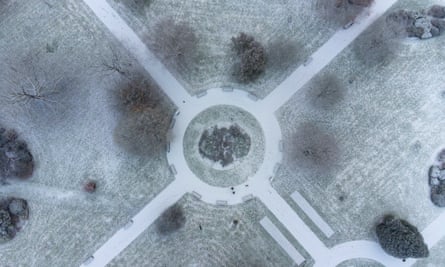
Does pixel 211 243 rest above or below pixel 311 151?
below

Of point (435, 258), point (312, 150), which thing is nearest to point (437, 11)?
point (312, 150)

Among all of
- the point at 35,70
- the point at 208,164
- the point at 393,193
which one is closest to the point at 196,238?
the point at 208,164

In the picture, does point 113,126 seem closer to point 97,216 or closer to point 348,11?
point 97,216

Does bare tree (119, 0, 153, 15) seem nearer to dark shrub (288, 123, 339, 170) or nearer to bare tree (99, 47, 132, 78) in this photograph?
bare tree (99, 47, 132, 78)

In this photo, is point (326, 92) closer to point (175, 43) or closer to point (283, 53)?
point (283, 53)

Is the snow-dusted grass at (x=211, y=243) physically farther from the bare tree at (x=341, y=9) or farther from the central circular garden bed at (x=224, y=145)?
the bare tree at (x=341, y=9)

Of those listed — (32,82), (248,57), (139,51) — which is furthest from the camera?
(139,51)

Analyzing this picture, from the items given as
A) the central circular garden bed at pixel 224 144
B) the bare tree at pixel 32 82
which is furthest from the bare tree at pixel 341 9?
the bare tree at pixel 32 82

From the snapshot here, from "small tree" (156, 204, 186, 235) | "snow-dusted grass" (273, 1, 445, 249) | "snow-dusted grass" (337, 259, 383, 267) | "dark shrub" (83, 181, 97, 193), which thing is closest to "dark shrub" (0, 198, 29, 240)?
"dark shrub" (83, 181, 97, 193)
